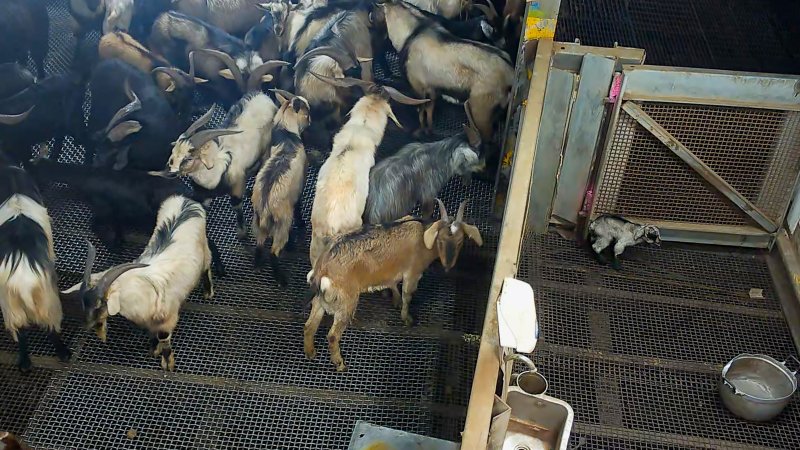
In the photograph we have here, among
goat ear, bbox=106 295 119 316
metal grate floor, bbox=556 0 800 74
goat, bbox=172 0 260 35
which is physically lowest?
goat ear, bbox=106 295 119 316

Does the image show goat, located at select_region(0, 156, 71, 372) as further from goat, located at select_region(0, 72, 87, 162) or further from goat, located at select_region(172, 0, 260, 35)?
goat, located at select_region(172, 0, 260, 35)

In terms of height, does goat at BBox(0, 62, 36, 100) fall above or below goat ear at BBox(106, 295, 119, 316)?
above

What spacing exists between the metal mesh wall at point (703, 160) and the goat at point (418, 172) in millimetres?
1028

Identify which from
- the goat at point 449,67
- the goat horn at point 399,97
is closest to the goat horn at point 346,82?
the goat horn at point 399,97

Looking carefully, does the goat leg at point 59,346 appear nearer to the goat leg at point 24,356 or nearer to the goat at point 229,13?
the goat leg at point 24,356

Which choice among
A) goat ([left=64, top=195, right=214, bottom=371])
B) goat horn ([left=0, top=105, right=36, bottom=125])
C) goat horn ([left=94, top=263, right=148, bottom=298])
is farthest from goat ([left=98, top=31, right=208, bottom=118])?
goat horn ([left=94, top=263, right=148, bottom=298])

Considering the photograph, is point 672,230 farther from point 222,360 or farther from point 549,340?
point 222,360

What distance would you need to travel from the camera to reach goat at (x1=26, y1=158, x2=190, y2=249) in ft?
16.5

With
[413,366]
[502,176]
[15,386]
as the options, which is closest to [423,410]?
[413,366]

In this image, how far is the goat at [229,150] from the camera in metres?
5.08

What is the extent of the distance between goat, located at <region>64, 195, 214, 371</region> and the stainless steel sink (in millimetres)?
2147

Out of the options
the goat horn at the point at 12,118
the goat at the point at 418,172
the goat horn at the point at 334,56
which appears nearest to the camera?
the goat at the point at 418,172

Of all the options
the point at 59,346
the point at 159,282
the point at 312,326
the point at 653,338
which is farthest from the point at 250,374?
the point at 653,338

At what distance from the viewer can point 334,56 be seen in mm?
6008
